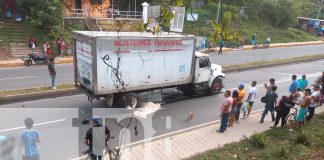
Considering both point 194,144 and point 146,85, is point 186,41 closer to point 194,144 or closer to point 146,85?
point 146,85

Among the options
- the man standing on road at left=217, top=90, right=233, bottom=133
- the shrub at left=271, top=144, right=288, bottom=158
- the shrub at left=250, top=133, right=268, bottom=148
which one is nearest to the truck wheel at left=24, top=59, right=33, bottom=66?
the man standing on road at left=217, top=90, right=233, bottom=133

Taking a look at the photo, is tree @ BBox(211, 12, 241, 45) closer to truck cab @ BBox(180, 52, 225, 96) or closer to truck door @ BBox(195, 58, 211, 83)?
truck cab @ BBox(180, 52, 225, 96)

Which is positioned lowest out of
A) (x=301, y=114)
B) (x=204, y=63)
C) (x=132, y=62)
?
(x=301, y=114)

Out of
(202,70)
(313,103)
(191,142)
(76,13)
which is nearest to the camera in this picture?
(191,142)

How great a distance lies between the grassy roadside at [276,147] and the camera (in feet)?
29.6

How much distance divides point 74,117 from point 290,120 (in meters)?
7.76

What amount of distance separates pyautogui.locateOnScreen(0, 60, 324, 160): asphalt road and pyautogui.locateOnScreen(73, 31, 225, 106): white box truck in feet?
2.85

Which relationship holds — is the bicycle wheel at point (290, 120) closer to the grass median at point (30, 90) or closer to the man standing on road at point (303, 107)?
the man standing on road at point (303, 107)

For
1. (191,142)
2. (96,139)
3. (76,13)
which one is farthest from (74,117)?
(76,13)

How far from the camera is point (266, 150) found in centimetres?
937

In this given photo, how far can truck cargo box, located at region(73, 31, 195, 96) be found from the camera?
11.7 meters

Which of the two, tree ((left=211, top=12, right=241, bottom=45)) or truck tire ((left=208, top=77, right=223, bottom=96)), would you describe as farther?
truck tire ((left=208, top=77, right=223, bottom=96))

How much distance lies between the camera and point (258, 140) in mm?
9812

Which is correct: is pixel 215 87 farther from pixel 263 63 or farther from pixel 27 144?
pixel 263 63
